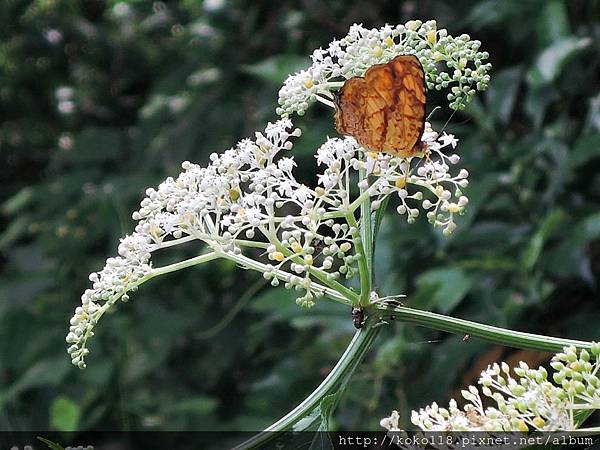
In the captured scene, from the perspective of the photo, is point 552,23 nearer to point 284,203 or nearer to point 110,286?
point 284,203

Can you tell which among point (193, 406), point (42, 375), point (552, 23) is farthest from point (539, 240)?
point (42, 375)

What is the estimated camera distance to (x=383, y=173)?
2.25 feet

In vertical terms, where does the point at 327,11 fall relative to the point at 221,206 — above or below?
above

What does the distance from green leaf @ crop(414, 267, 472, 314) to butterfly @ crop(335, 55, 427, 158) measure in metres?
0.72

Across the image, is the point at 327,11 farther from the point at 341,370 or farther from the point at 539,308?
the point at 341,370

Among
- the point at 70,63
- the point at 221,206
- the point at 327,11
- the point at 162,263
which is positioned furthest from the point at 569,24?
the point at 70,63

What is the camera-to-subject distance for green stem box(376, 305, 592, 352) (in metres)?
0.65

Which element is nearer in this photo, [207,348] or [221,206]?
[221,206]

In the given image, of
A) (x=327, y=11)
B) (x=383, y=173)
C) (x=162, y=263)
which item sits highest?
(x=327, y=11)

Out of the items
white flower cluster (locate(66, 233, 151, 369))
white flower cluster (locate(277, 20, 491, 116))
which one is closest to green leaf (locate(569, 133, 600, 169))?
white flower cluster (locate(277, 20, 491, 116))

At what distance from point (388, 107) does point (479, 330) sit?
0.20 m

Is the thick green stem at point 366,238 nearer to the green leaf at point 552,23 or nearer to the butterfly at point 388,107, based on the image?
the butterfly at point 388,107

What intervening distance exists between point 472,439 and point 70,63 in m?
2.27

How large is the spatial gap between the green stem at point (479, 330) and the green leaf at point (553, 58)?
872mm
